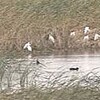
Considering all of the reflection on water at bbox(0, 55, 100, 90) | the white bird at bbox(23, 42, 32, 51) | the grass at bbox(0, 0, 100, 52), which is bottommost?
the reflection on water at bbox(0, 55, 100, 90)

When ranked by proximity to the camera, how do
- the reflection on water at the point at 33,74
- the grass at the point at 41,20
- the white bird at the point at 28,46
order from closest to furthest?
1. the reflection on water at the point at 33,74
2. the white bird at the point at 28,46
3. the grass at the point at 41,20

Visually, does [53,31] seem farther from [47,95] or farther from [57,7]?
[47,95]

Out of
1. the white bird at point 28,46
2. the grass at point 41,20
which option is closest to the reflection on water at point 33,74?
the white bird at point 28,46

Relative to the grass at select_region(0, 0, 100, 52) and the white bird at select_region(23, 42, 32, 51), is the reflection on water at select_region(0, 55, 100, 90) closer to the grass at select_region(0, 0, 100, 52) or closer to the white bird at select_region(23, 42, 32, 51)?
the white bird at select_region(23, 42, 32, 51)

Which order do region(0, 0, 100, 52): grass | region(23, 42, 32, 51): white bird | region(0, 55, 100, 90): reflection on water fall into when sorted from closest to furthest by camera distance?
region(0, 55, 100, 90): reflection on water
region(23, 42, 32, 51): white bird
region(0, 0, 100, 52): grass

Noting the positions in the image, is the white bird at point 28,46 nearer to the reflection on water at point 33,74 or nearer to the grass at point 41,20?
the grass at point 41,20

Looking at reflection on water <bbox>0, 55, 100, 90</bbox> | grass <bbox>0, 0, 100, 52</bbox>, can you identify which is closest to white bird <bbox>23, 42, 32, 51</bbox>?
grass <bbox>0, 0, 100, 52</bbox>

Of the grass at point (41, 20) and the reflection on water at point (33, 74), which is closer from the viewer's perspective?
the reflection on water at point (33, 74)

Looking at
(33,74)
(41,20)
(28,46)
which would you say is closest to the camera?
(33,74)

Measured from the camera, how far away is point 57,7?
Answer: 2489cm

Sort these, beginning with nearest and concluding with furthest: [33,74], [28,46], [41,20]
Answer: [33,74] < [28,46] < [41,20]

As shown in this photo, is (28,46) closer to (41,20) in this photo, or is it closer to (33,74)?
(41,20)

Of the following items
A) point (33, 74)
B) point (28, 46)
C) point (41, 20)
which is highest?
point (41, 20)

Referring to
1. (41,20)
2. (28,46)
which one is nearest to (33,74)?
(28,46)
